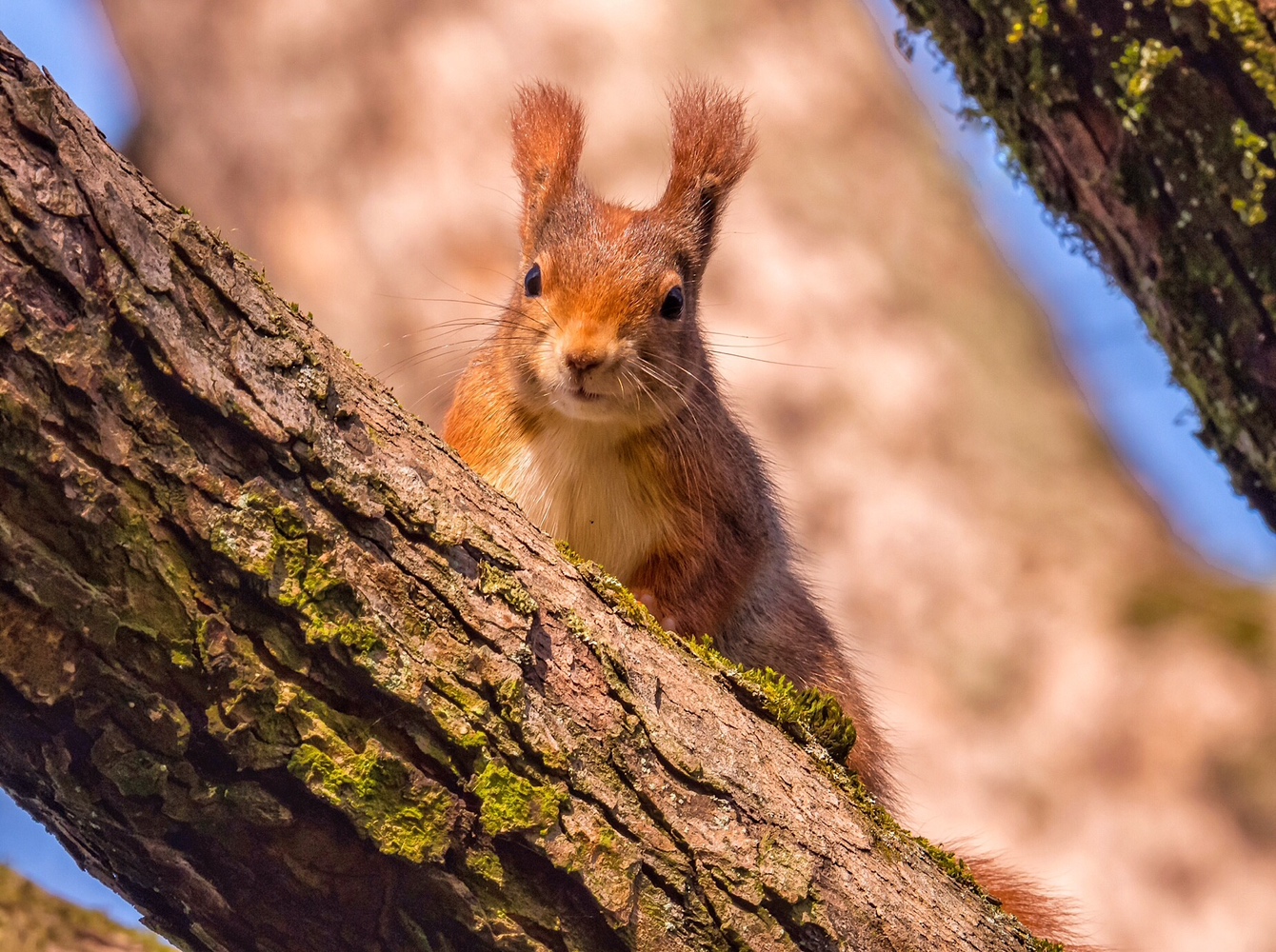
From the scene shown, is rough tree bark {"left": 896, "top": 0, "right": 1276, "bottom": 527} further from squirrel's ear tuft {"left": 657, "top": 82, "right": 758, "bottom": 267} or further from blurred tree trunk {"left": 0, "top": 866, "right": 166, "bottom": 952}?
blurred tree trunk {"left": 0, "top": 866, "right": 166, "bottom": 952}

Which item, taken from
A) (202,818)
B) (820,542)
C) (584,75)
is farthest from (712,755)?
(584,75)

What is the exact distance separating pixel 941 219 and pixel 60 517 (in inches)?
241

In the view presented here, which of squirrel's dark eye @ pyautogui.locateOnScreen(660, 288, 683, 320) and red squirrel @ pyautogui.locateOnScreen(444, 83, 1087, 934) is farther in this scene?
squirrel's dark eye @ pyautogui.locateOnScreen(660, 288, 683, 320)

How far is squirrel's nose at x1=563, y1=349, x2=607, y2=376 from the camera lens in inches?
120

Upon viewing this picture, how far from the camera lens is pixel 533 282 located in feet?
11.3

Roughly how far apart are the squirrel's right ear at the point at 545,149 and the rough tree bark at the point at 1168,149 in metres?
1.08

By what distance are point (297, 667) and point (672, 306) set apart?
1900 mm

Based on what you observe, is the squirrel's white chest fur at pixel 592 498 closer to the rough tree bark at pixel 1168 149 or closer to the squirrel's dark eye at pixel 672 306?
the squirrel's dark eye at pixel 672 306

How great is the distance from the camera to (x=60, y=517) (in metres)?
1.65

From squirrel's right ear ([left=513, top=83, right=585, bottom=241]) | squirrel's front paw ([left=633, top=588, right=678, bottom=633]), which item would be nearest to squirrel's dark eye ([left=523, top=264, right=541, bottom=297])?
squirrel's right ear ([left=513, top=83, right=585, bottom=241])

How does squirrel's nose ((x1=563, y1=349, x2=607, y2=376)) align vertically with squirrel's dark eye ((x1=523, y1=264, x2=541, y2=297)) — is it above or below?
below

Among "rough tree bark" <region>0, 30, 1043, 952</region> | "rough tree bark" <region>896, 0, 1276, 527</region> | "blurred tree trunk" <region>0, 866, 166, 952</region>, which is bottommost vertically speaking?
"blurred tree trunk" <region>0, 866, 166, 952</region>

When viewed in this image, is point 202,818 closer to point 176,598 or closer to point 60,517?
point 176,598

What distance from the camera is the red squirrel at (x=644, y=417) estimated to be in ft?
10.6
